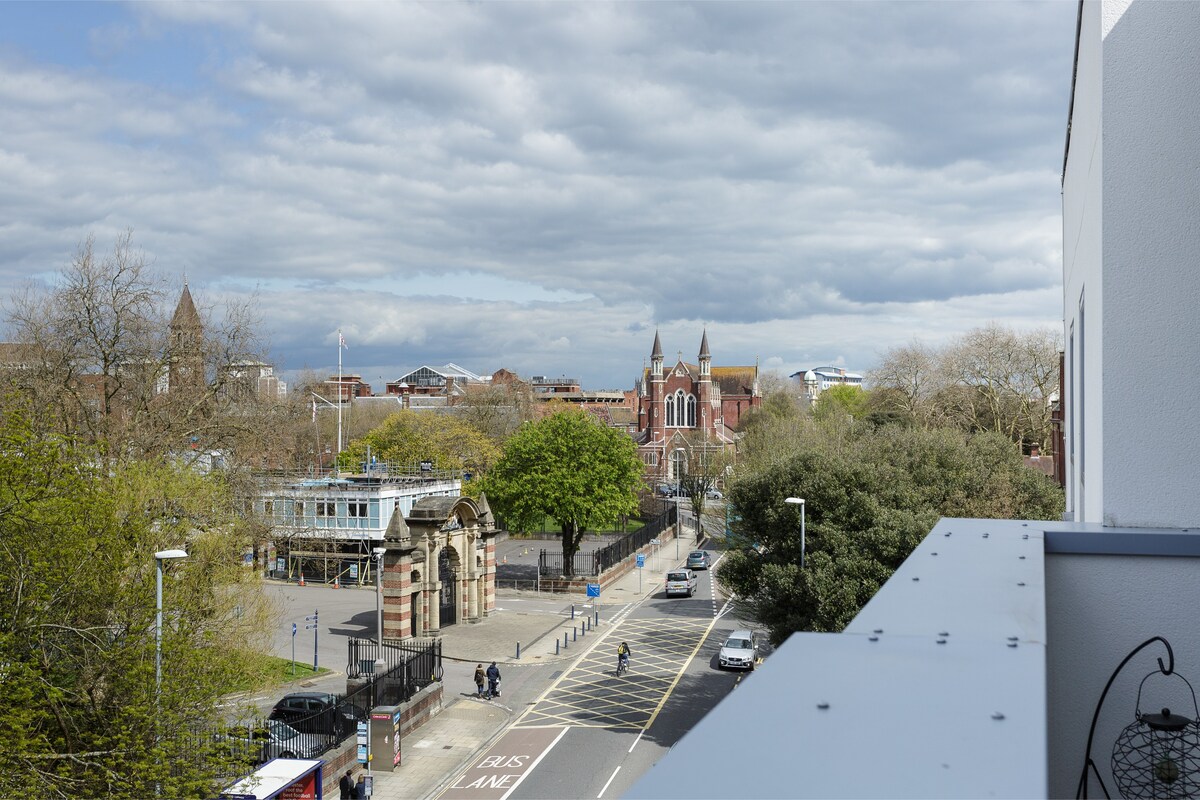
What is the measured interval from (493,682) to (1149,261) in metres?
24.7

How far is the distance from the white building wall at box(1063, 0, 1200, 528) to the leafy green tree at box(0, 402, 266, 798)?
12.1m

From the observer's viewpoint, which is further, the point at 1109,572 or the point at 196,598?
the point at 196,598

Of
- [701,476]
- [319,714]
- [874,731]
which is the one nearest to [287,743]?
[319,714]

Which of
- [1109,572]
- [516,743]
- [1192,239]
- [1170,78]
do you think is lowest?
[516,743]

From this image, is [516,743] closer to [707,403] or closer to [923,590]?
[923,590]

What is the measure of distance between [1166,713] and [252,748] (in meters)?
13.9

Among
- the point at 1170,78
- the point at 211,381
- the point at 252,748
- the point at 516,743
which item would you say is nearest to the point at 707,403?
the point at 211,381

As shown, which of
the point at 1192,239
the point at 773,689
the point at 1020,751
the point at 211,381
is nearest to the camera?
the point at 1020,751

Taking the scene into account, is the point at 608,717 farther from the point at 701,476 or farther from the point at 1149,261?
the point at 701,476

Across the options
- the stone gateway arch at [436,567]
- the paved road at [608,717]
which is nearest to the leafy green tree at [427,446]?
the stone gateway arch at [436,567]

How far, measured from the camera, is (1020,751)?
1.94 metres

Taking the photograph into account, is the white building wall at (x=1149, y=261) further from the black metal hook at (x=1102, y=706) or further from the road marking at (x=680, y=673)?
the road marking at (x=680, y=673)

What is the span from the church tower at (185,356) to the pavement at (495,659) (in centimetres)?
1286

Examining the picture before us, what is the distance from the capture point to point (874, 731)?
2105 millimetres
